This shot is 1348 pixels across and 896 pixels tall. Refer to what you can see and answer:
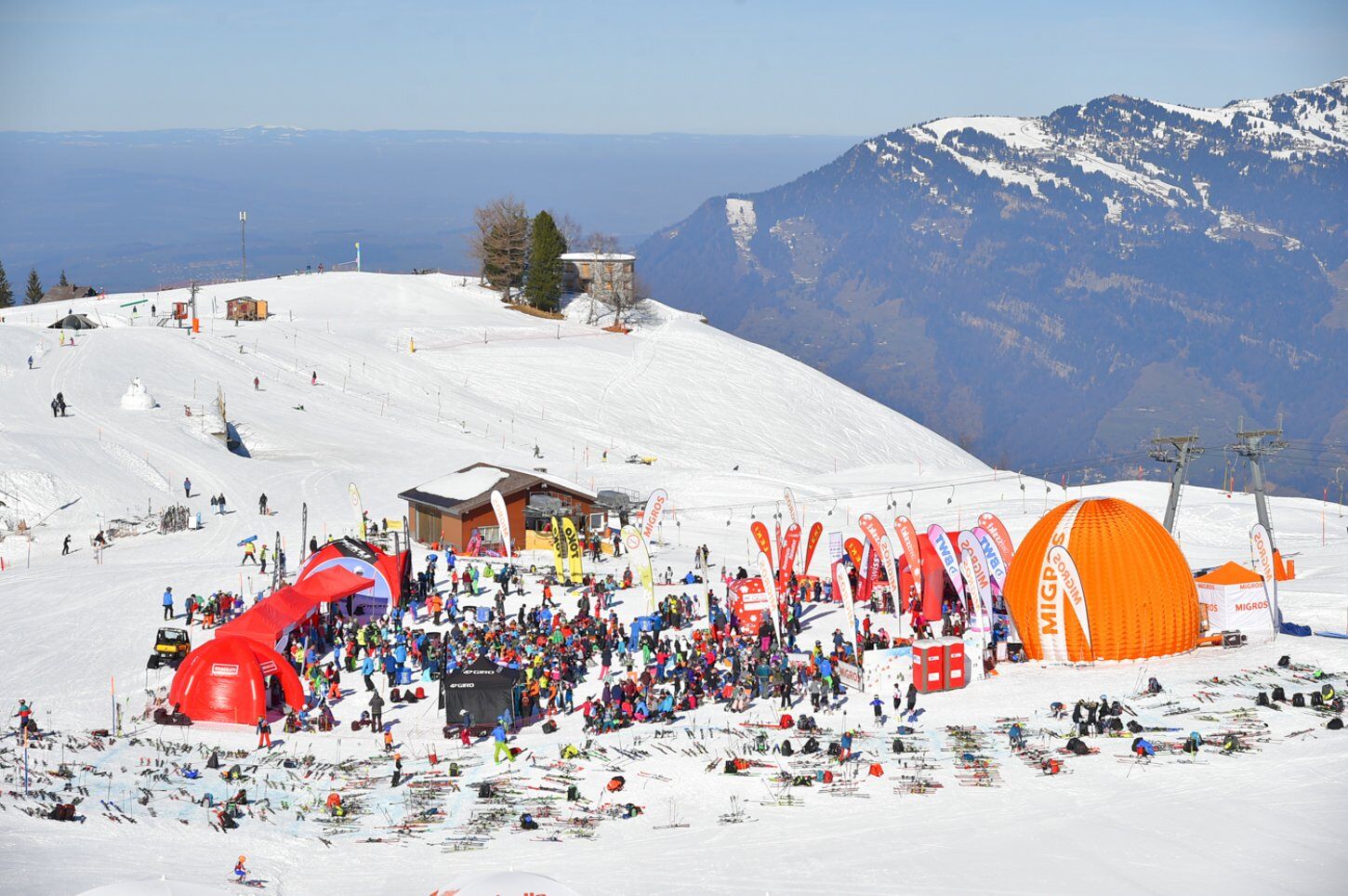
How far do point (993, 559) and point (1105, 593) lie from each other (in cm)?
314

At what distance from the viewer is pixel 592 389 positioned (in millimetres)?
76562

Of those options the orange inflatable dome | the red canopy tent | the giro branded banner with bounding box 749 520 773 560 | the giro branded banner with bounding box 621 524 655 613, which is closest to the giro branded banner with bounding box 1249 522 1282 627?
the orange inflatable dome

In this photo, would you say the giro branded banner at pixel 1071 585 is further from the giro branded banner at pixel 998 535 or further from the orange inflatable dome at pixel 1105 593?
the giro branded banner at pixel 998 535

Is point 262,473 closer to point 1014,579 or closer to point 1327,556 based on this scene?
point 1014,579

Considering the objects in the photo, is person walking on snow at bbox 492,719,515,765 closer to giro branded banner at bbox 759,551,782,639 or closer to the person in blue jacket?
the person in blue jacket

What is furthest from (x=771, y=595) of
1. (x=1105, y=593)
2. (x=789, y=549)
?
(x=1105, y=593)

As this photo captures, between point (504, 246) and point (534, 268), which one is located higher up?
point (504, 246)

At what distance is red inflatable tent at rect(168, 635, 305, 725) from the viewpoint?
29562 mm

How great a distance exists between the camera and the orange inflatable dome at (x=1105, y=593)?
109ft

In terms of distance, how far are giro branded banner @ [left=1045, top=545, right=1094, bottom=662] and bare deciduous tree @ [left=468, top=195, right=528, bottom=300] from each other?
208 feet

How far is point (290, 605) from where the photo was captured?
34250 millimetres

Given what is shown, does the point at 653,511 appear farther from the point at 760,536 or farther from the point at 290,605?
the point at 290,605

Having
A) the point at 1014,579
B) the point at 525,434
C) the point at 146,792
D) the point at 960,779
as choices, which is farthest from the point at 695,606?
the point at 525,434

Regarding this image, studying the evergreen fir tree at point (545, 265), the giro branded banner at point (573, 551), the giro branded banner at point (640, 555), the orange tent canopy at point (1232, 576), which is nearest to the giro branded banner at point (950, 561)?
the orange tent canopy at point (1232, 576)
